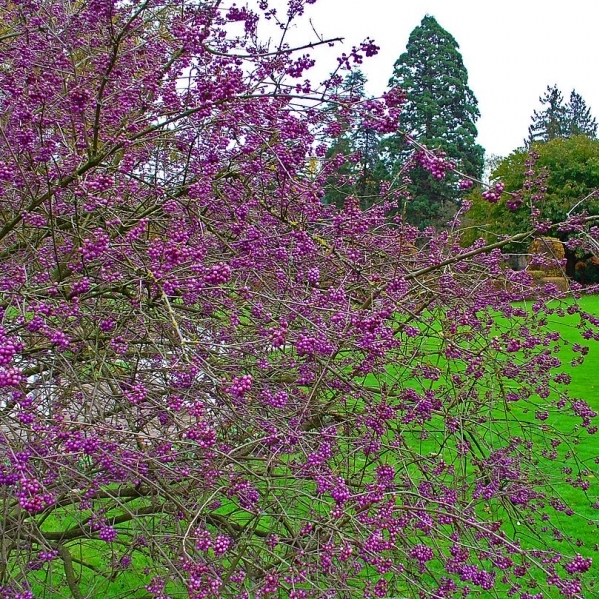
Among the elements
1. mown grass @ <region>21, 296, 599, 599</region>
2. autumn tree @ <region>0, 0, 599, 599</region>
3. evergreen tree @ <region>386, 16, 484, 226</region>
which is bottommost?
mown grass @ <region>21, 296, 599, 599</region>

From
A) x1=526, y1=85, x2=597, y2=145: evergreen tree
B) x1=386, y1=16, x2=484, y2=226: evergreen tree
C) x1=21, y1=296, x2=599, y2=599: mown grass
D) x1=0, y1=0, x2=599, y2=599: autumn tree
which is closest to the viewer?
x1=0, y1=0, x2=599, y2=599: autumn tree

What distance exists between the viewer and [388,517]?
2438 millimetres

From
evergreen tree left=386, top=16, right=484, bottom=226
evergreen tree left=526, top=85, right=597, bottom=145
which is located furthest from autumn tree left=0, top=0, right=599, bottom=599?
evergreen tree left=526, top=85, right=597, bottom=145

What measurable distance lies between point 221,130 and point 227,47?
1.78ft

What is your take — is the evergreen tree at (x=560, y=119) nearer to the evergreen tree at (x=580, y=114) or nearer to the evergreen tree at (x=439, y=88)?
the evergreen tree at (x=580, y=114)

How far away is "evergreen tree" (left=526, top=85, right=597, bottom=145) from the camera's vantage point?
61.2m

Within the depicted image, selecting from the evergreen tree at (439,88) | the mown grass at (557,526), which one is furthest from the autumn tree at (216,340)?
the evergreen tree at (439,88)

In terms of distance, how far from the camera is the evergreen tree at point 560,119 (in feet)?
201

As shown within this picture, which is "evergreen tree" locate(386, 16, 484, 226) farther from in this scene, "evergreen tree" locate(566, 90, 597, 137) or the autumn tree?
the autumn tree

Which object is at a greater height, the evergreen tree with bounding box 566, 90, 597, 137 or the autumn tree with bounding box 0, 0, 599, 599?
the evergreen tree with bounding box 566, 90, 597, 137

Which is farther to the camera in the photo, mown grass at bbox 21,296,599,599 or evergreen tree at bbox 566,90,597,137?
evergreen tree at bbox 566,90,597,137

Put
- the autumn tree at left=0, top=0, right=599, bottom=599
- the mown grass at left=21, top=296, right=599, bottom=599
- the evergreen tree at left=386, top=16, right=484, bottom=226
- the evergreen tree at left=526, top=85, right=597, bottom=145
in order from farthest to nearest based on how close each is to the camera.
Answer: the evergreen tree at left=526, top=85, right=597, bottom=145 < the evergreen tree at left=386, top=16, right=484, bottom=226 < the mown grass at left=21, top=296, right=599, bottom=599 < the autumn tree at left=0, top=0, right=599, bottom=599

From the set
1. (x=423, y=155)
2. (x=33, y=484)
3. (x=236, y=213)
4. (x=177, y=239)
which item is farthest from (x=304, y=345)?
(x=236, y=213)

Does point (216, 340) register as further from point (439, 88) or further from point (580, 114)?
point (580, 114)
